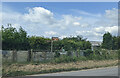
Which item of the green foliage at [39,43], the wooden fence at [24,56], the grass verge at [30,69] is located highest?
the green foliage at [39,43]

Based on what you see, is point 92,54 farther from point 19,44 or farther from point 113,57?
point 19,44

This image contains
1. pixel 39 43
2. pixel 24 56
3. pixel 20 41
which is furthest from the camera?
pixel 39 43

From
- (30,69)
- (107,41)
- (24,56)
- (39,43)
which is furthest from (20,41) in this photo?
(107,41)

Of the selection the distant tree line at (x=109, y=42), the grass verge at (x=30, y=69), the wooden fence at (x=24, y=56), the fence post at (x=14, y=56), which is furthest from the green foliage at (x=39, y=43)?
the distant tree line at (x=109, y=42)

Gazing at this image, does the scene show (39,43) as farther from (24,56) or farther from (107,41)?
(107,41)

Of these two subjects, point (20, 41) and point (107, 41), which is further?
point (107, 41)

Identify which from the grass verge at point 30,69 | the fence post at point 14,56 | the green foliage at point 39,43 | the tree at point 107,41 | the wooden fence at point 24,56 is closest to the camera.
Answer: the grass verge at point 30,69

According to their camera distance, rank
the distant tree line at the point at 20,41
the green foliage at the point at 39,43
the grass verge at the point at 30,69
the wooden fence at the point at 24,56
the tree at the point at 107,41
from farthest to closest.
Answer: the tree at the point at 107,41
the green foliage at the point at 39,43
the distant tree line at the point at 20,41
the wooden fence at the point at 24,56
the grass verge at the point at 30,69

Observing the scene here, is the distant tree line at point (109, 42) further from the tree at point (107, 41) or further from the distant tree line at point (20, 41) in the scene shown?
the distant tree line at point (20, 41)

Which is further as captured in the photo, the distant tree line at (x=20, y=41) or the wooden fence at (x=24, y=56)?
the distant tree line at (x=20, y=41)

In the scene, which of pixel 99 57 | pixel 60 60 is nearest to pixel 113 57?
pixel 99 57

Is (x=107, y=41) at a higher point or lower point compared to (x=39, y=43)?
higher

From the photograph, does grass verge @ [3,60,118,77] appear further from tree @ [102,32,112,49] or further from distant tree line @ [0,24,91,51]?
tree @ [102,32,112,49]

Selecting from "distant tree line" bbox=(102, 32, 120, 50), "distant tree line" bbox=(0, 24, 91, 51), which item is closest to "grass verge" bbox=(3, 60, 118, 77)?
"distant tree line" bbox=(0, 24, 91, 51)
